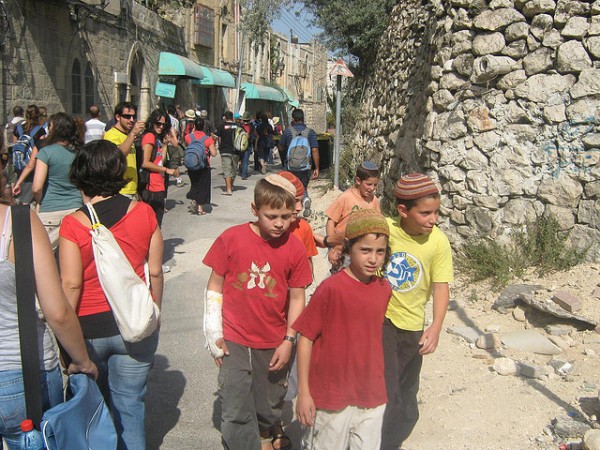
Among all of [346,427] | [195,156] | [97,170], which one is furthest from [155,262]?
[195,156]

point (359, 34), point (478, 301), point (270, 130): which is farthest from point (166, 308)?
point (359, 34)

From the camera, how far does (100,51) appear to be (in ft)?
56.7

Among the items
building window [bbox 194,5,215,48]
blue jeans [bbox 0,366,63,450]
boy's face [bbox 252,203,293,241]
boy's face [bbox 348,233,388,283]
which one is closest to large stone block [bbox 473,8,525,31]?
boy's face [bbox 252,203,293,241]

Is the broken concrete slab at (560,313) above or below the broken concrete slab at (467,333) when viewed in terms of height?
above

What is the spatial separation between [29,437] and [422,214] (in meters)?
2.05

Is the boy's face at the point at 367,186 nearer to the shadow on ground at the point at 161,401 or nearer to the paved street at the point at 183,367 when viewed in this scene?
the paved street at the point at 183,367

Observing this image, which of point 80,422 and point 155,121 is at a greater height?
point 155,121

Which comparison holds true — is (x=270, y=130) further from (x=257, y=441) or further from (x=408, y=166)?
(x=257, y=441)

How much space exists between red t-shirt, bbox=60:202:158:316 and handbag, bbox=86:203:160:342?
3.3 inches

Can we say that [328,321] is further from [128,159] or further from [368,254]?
[128,159]

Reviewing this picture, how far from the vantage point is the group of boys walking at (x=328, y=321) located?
110 inches

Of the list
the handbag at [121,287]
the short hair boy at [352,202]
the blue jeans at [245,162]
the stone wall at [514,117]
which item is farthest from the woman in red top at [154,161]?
the blue jeans at [245,162]

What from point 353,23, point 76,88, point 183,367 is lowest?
point 183,367

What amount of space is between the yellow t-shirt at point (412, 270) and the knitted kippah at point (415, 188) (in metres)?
0.22
